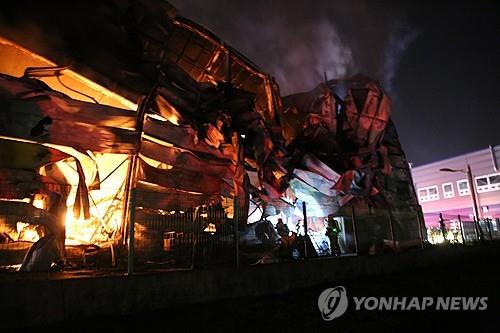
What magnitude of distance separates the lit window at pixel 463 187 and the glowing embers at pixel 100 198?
153 feet

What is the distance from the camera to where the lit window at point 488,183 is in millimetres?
39406

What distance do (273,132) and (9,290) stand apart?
11044mm

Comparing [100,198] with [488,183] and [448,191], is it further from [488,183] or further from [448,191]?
[448,191]

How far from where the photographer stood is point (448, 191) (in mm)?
44844

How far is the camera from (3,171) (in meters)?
7.97

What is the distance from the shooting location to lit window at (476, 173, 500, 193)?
3941 centimetres

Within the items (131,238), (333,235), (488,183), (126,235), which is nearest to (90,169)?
(126,235)

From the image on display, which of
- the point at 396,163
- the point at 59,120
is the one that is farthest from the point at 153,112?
the point at 396,163

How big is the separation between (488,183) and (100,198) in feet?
156

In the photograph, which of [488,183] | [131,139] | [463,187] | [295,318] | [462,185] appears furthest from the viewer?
[462,185]

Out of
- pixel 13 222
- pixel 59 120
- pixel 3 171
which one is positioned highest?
pixel 59 120

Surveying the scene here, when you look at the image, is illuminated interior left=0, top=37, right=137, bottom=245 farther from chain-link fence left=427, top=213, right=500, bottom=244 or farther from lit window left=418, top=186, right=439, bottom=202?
lit window left=418, top=186, right=439, bottom=202

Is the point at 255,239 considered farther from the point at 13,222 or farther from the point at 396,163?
the point at 396,163

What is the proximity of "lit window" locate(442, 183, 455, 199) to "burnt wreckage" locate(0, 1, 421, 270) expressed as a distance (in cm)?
3634
